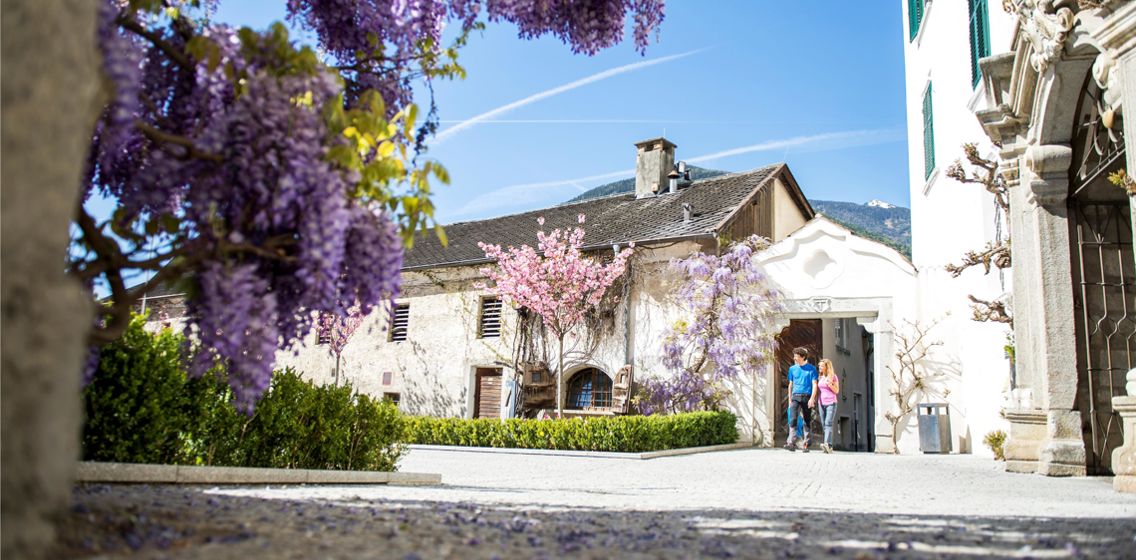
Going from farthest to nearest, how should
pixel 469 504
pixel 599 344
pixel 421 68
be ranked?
pixel 599 344 < pixel 469 504 < pixel 421 68

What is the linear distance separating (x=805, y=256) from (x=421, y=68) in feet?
41.1

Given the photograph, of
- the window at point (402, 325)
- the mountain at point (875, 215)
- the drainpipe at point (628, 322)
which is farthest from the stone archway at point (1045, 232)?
the mountain at point (875, 215)

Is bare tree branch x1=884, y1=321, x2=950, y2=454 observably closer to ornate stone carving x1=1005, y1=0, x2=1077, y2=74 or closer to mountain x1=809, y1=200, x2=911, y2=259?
ornate stone carving x1=1005, y1=0, x2=1077, y2=74

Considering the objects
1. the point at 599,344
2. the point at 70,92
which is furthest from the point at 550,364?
the point at 70,92

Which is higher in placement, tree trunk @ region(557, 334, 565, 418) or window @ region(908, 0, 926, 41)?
window @ region(908, 0, 926, 41)

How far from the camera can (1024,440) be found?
26.7 feet

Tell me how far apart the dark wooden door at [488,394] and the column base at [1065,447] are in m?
13.0

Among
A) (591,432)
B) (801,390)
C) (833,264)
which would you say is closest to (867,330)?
(833,264)

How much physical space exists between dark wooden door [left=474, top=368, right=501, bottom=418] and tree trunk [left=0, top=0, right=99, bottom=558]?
17.5m

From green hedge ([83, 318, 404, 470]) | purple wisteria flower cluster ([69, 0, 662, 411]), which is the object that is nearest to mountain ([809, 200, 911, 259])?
green hedge ([83, 318, 404, 470])

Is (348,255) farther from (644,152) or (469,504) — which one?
(644,152)

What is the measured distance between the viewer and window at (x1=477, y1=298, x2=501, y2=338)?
1936cm

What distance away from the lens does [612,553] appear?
9.69ft

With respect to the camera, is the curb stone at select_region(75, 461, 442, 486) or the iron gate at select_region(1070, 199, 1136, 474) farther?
the iron gate at select_region(1070, 199, 1136, 474)
